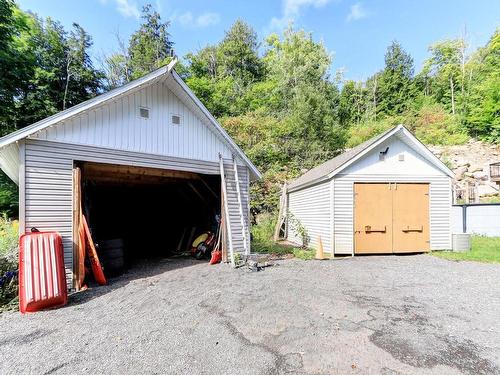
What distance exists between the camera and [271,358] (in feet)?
9.55

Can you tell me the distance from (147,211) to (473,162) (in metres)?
23.2

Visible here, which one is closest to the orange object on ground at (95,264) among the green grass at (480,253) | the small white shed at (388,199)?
the small white shed at (388,199)

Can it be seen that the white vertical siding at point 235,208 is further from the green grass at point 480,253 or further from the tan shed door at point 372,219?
the green grass at point 480,253

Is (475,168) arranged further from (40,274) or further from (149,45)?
(149,45)

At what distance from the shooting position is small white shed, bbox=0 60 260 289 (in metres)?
5.26

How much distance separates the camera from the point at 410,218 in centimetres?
935

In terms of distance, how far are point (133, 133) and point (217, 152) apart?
233 cm

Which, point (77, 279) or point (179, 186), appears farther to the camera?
point (179, 186)

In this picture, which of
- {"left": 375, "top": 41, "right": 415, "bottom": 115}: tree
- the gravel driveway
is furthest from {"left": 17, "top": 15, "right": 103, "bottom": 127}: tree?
{"left": 375, "top": 41, "right": 415, "bottom": 115}: tree

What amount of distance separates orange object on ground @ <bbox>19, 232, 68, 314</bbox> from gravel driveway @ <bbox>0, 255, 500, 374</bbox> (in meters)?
0.22

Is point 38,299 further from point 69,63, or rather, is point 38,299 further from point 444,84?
point 444,84

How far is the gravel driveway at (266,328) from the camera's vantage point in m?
2.81

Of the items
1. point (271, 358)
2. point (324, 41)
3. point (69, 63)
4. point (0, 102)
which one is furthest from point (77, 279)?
point (324, 41)

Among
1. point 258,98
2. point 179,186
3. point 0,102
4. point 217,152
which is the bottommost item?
point 179,186
